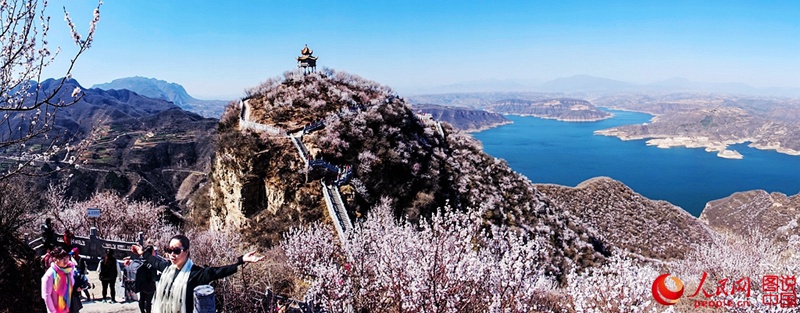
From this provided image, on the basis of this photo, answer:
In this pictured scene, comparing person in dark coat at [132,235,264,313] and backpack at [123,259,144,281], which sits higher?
person in dark coat at [132,235,264,313]

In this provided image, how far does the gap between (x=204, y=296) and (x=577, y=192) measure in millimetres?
48815

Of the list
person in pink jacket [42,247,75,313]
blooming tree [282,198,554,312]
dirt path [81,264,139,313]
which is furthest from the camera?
dirt path [81,264,139,313]

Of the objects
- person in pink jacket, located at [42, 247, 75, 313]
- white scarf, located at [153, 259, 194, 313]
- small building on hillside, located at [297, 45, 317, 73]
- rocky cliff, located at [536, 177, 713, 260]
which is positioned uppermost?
small building on hillside, located at [297, 45, 317, 73]

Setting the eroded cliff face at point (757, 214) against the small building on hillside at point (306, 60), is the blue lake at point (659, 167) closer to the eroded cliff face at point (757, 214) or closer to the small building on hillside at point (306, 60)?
the eroded cliff face at point (757, 214)

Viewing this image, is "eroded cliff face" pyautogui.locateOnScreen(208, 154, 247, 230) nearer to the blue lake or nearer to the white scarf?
the white scarf

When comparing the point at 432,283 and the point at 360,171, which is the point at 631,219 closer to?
the point at 360,171

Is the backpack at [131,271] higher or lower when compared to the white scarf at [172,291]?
lower

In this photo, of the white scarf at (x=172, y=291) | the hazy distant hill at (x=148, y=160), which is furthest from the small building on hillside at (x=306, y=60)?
the white scarf at (x=172, y=291)

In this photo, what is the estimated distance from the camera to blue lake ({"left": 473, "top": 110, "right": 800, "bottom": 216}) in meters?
105

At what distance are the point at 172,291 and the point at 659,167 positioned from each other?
496 feet

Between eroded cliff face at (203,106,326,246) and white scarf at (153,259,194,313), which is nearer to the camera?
white scarf at (153,259,194,313)

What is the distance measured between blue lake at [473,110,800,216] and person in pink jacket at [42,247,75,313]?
9876 cm

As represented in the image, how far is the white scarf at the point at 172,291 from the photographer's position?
529 centimetres

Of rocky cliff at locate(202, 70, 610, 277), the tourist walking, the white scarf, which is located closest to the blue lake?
rocky cliff at locate(202, 70, 610, 277)
